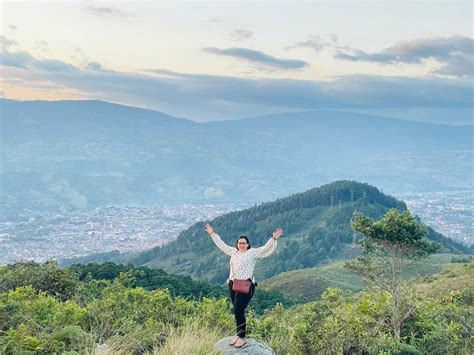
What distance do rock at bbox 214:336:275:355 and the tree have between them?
3159mm

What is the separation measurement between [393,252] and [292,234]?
365 feet

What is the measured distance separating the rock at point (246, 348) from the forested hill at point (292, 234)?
84.2m

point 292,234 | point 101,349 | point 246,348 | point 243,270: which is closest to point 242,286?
point 243,270

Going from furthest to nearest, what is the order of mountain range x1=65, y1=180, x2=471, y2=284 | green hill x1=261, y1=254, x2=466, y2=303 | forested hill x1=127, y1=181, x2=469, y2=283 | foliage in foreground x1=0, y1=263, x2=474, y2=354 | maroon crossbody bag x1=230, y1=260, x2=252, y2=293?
forested hill x1=127, y1=181, x2=469, y2=283 → mountain range x1=65, y1=180, x2=471, y2=284 → green hill x1=261, y1=254, x2=466, y2=303 → maroon crossbody bag x1=230, y1=260, x2=252, y2=293 → foliage in foreground x1=0, y1=263, x2=474, y2=354

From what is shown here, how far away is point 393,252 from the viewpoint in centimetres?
1193

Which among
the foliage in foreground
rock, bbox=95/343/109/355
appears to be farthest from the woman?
rock, bbox=95/343/109/355

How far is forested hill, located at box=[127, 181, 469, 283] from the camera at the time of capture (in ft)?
342

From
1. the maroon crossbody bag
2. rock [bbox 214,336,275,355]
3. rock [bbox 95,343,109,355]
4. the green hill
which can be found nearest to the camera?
rock [bbox 95,343,109,355]

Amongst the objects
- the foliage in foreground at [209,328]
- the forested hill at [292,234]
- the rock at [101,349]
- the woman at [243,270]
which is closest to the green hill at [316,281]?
the forested hill at [292,234]

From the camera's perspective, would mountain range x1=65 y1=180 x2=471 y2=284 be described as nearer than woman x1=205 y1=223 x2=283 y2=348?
No

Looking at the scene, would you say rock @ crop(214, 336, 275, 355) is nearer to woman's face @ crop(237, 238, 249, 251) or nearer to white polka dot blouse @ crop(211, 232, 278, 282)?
white polka dot blouse @ crop(211, 232, 278, 282)

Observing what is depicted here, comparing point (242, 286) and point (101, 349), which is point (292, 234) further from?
point (101, 349)

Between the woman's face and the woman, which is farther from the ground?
the woman's face

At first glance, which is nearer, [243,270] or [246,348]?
[246,348]
